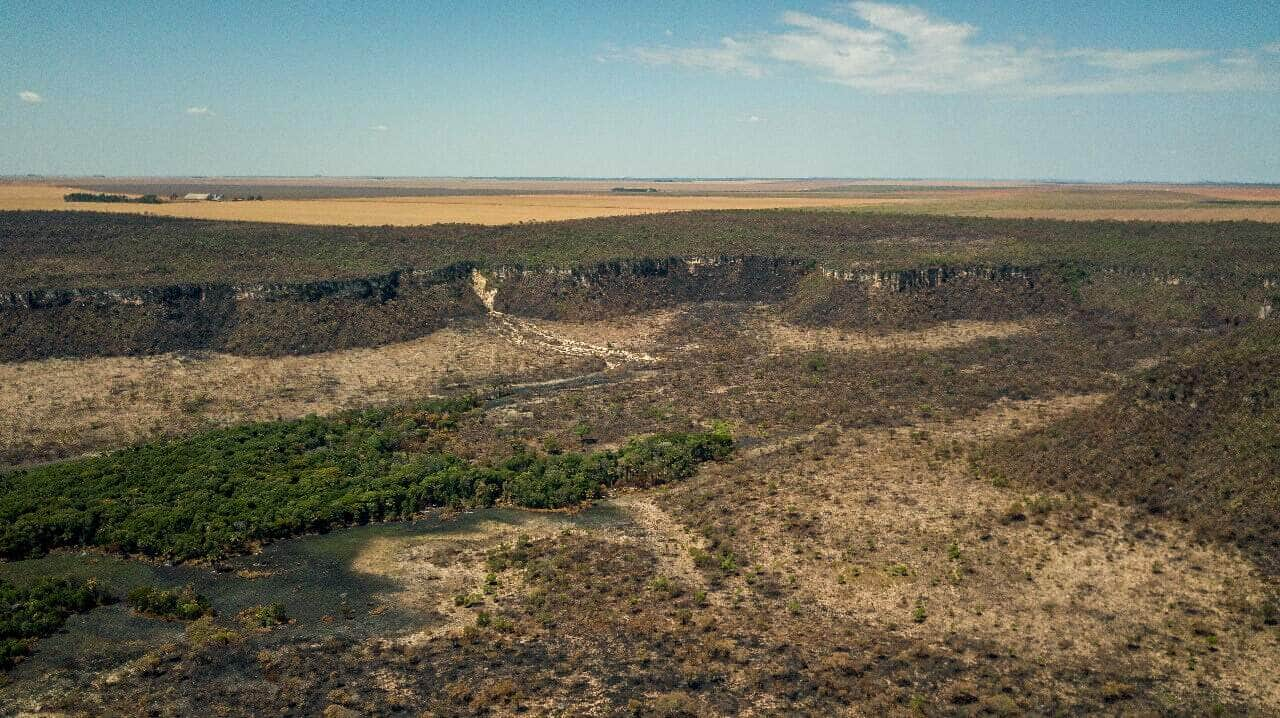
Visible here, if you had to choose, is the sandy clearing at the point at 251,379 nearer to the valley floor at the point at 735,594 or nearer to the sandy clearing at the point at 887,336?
the valley floor at the point at 735,594

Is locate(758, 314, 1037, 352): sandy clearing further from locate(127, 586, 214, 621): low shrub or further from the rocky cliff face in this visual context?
locate(127, 586, 214, 621): low shrub

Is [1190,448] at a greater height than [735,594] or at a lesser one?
greater

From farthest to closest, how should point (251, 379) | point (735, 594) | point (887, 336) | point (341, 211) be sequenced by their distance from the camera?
point (341, 211)
point (887, 336)
point (251, 379)
point (735, 594)

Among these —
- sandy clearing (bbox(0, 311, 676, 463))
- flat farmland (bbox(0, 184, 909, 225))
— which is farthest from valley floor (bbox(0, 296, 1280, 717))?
flat farmland (bbox(0, 184, 909, 225))

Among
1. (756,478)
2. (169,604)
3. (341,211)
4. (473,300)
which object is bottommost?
(169,604)

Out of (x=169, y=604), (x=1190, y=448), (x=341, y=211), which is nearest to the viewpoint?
(x=169, y=604)

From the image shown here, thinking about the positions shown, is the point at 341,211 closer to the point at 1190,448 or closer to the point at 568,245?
the point at 568,245

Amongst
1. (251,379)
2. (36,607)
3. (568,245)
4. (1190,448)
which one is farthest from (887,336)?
(36,607)
